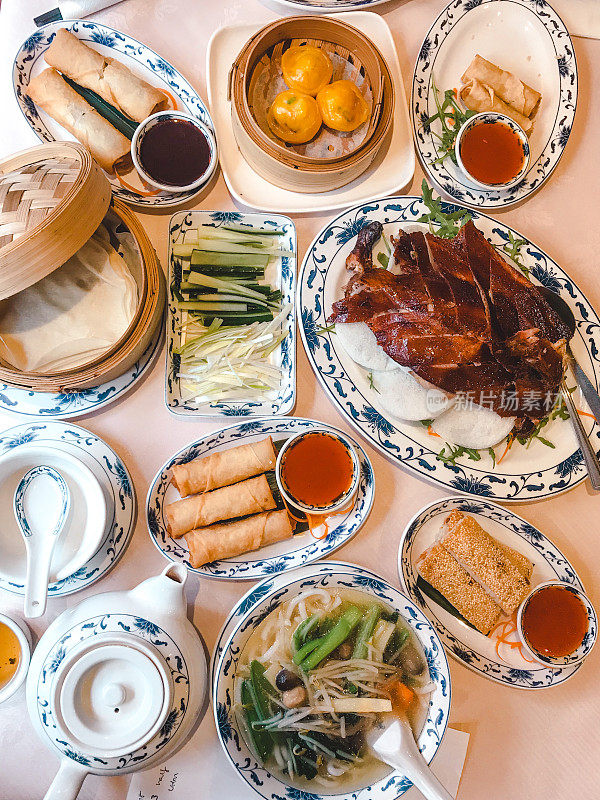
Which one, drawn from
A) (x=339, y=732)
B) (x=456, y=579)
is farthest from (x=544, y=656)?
(x=339, y=732)

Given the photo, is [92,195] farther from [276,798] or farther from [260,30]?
[276,798]

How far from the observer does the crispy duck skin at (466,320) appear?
215 centimetres

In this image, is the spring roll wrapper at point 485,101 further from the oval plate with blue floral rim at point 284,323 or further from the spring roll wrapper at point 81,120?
the spring roll wrapper at point 81,120

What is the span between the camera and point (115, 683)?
5.70ft

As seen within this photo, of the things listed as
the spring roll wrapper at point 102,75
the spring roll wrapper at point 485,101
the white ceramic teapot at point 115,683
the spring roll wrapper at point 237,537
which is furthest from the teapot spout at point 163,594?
the spring roll wrapper at point 485,101

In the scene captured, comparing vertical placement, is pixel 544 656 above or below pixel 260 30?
below

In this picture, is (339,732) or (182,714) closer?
(182,714)

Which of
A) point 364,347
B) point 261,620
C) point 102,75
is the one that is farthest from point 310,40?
point 261,620

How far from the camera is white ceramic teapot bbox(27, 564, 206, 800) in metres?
1.70

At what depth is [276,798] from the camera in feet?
6.58

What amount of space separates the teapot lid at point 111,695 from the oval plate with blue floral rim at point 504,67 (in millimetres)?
2014

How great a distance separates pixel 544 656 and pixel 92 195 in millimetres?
2179

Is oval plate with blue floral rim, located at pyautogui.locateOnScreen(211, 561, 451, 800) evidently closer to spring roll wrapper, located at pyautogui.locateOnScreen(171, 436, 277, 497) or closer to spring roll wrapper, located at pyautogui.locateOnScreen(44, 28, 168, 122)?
spring roll wrapper, located at pyautogui.locateOnScreen(171, 436, 277, 497)

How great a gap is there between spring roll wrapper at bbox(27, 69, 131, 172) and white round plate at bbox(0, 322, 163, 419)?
86 centimetres
